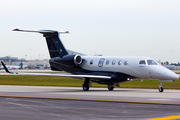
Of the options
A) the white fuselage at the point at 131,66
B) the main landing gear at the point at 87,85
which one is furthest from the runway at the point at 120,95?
the main landing gear at the point at 87,85

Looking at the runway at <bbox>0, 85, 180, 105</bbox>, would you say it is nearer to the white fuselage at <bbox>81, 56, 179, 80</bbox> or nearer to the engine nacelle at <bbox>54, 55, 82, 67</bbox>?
the white fuselage at <bbox>81, 56, 179, 80</bbox>

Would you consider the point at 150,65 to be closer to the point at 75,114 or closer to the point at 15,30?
the point at 15,30

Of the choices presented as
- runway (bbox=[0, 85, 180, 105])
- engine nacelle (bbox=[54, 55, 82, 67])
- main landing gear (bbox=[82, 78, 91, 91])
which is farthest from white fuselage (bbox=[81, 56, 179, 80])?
main landing gear (bbox=[82, 78, 91, 91])

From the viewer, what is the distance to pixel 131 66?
30.2m

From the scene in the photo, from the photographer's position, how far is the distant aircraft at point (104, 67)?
94.9 ft

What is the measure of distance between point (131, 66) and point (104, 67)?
3.24 metres

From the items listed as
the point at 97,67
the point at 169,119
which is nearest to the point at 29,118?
the point at 169,119

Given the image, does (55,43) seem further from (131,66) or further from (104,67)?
(131,66)

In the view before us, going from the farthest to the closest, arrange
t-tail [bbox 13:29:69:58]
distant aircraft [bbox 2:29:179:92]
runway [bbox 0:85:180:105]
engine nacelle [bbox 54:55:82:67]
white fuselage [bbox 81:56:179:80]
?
t-tail [bbox 13:29:69:58], engine nacelle [bbox 54:55:82:67], distant aircraft [bbox 2:29:179:92], white fuselage [bbox 81:56:179:80], runway [bbox 0:85:180:105]

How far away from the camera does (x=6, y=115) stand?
530 inches

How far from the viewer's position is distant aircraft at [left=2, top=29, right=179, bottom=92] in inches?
1139

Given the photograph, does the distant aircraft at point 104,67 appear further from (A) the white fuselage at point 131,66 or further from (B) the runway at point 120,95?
(B) the runway at point 120,95

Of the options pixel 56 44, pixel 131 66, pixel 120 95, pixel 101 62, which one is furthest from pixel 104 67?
pixel 120 95

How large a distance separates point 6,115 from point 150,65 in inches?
707
